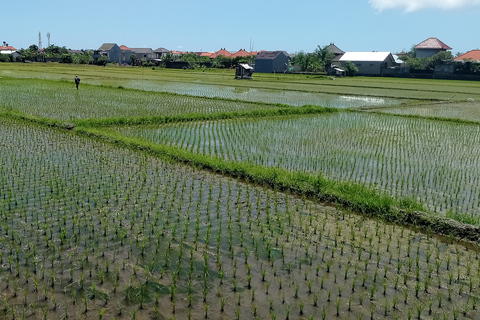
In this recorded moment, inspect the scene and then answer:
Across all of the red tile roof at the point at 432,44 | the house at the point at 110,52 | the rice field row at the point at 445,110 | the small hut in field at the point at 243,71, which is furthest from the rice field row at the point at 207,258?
the house at the point at 110,52

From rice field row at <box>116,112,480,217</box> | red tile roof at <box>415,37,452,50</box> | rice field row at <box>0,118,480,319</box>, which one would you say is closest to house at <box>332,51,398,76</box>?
red tile roof at <box>415,37,452,50</box>

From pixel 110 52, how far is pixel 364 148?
224 feet

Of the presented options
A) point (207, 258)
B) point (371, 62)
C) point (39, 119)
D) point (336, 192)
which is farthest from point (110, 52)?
point (207, 258)

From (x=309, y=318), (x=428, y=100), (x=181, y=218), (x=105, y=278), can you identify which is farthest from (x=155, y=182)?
(x=428, y=100)

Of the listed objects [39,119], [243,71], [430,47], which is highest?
[430,47]

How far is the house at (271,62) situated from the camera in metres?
51.5

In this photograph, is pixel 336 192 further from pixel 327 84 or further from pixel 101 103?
pixel 327 84

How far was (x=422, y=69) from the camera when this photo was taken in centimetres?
4284

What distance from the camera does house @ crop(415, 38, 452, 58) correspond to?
199ft

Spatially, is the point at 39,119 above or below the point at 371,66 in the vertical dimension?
below

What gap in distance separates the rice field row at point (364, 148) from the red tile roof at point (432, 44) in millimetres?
52302

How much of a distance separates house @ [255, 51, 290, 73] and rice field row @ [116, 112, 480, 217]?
38.1 m

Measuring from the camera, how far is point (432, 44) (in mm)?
61438

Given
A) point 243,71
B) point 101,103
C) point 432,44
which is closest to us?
point 101,103
